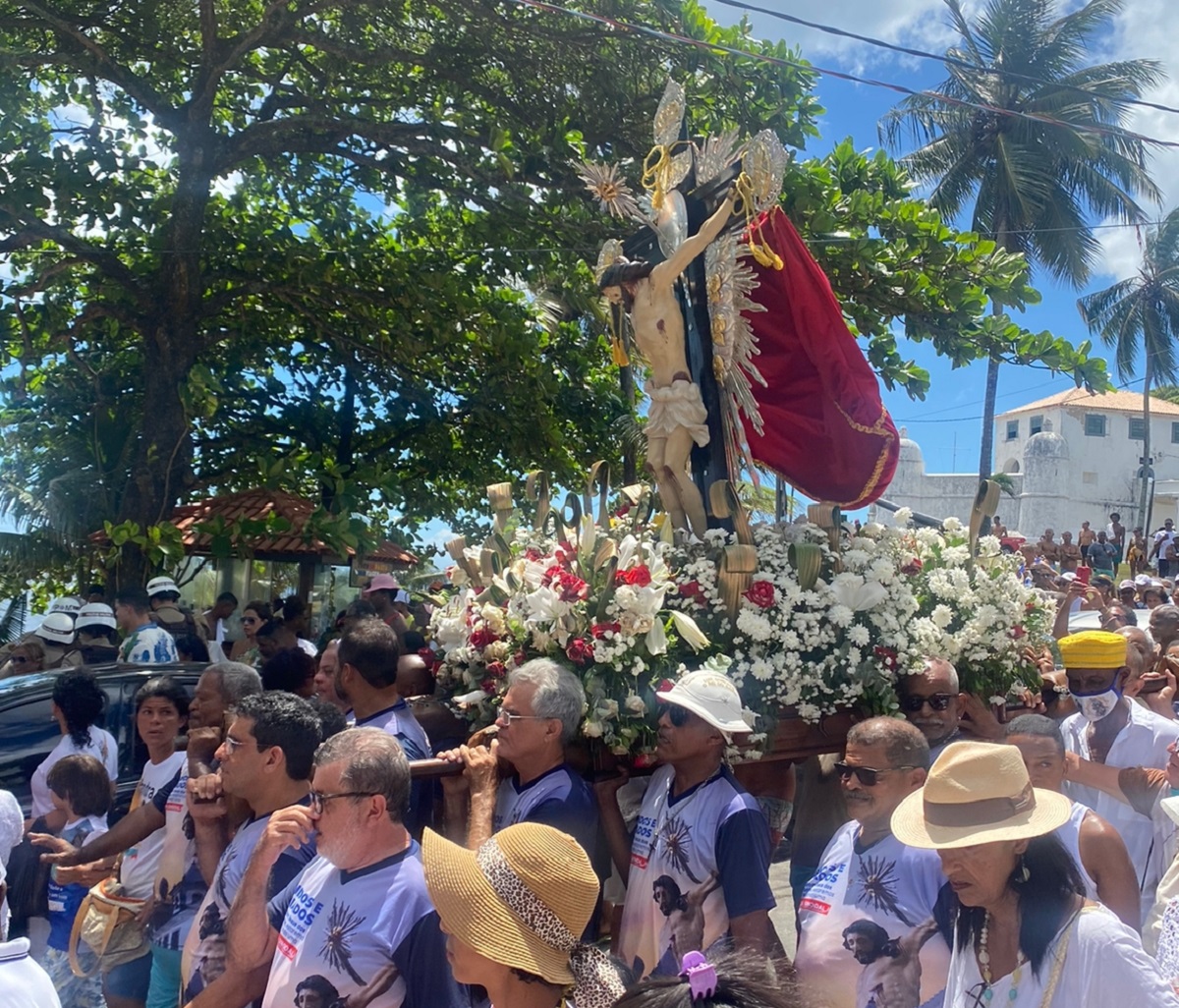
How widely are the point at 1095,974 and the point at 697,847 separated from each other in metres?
1.27

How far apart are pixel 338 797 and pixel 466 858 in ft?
1.97

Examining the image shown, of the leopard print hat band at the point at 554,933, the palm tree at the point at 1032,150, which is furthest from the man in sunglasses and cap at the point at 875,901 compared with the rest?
the palm tree at the point at 1032,150

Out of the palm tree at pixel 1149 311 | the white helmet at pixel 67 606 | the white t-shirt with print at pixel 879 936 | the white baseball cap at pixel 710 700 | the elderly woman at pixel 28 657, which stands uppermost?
the palm tree at pixel 1149 311

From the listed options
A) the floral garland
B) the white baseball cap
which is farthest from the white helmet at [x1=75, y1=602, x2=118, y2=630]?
the white baseball cap

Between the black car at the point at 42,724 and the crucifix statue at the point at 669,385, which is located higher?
the crucifix statue at the point at 669,385

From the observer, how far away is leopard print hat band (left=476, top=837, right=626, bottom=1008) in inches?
81.2

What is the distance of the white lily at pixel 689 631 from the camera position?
3.75 meters

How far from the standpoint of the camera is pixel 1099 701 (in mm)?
4398

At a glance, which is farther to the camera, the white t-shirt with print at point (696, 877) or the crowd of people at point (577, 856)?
the white t-shirt with print at point (696, 877)

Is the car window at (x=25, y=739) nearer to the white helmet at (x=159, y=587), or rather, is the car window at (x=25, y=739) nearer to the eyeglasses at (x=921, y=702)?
the white helmet at (x=159, y=587)

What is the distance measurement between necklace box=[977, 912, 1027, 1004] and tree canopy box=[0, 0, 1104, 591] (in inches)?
243

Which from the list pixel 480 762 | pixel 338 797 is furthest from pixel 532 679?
pixel 338 797

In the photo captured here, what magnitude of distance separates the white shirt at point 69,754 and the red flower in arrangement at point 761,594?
2.63m

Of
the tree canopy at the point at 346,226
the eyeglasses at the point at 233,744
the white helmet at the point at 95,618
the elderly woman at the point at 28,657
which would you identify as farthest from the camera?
the tree canopy at the point at 346,226
